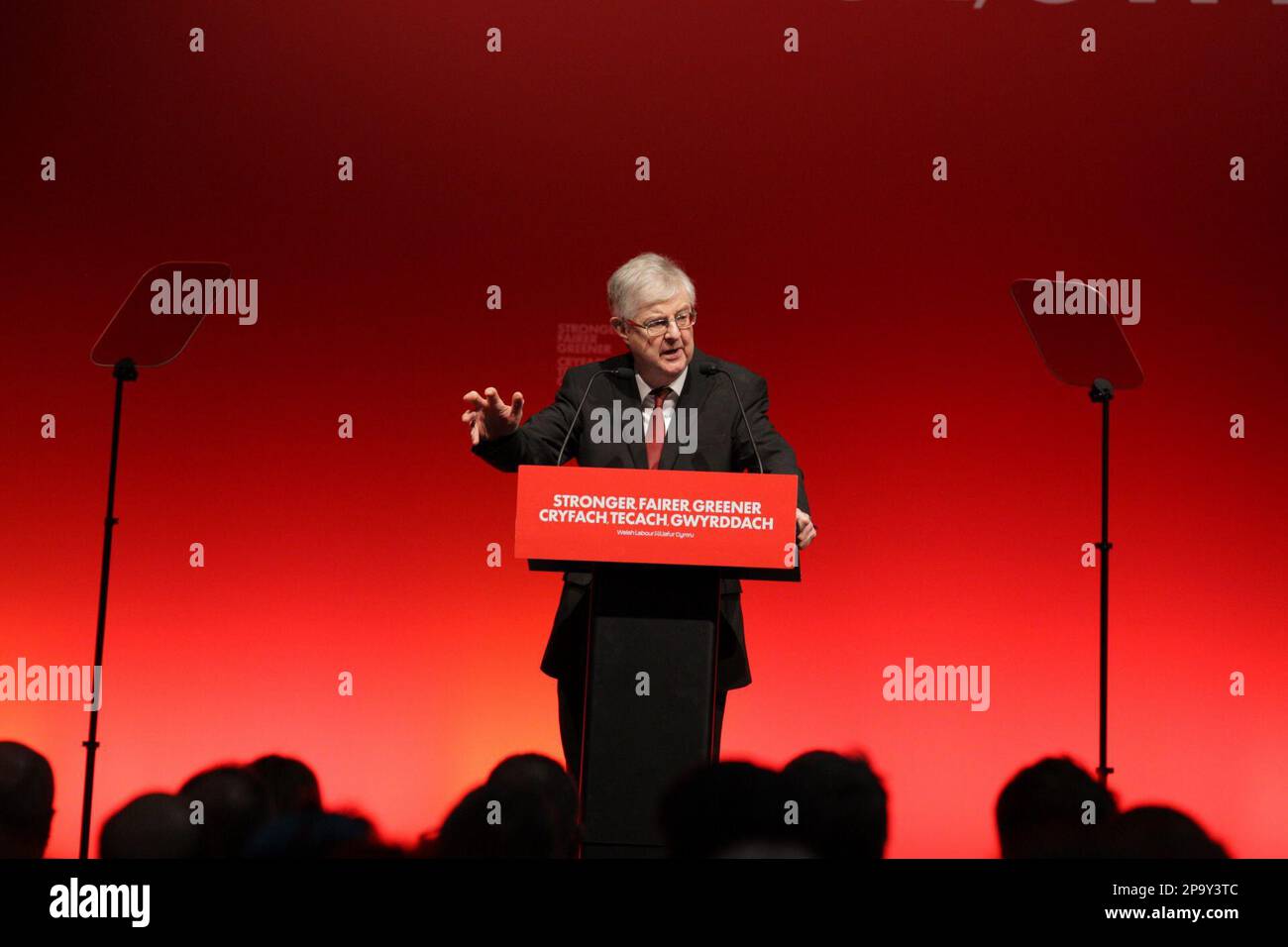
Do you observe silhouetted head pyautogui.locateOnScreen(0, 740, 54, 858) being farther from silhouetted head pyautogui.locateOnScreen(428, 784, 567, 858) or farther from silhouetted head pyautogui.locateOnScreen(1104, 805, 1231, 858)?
silhouetted head pyautogui.locateOnScreen(1104, 805, 1231, 858)

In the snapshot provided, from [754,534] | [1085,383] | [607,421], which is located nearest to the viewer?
[754,534]

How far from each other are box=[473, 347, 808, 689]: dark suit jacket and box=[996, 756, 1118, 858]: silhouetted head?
676 mm

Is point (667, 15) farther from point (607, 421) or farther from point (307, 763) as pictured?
point (307, 763)

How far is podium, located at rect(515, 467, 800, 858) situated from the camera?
266 cm

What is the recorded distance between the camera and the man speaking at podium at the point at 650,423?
308 centimetres

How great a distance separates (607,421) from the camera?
321 centimetres

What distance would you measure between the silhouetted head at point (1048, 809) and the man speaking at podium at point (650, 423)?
67 cm

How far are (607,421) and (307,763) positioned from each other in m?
1.89

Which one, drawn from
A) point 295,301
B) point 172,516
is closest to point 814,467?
point 295,301

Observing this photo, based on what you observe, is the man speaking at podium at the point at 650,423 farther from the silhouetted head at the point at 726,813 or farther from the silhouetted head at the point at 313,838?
the silhouetted head at the point at 313,838

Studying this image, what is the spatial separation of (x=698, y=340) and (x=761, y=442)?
1.42 m

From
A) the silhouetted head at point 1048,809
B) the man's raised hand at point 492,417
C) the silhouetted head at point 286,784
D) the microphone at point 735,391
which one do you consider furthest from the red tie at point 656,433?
the silhouetted head at point 286,784

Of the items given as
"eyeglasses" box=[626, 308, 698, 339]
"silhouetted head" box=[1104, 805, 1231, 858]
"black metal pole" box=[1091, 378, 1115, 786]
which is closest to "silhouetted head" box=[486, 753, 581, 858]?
"silhouetted head" box=[1104, 805, 1231, 858]

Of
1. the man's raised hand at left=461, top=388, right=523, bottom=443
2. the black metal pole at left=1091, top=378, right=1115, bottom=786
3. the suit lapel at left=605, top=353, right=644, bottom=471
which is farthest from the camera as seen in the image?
the black metal pole at left=1091, top=378, right=1115, bottom=786
